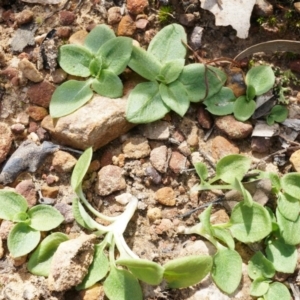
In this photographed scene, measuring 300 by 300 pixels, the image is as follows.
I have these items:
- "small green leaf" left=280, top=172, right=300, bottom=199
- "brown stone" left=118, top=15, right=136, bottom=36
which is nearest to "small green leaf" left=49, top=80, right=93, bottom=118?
"brown stone" left=118, top=15, right=136, bottom=36

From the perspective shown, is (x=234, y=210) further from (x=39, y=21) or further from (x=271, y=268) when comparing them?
(x=39, y=21)

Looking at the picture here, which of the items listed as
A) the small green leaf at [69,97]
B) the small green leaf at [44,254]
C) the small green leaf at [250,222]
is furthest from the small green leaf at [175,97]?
the small green leaf at [44,254]

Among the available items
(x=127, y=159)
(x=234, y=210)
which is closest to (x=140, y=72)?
(x=127, y=159)

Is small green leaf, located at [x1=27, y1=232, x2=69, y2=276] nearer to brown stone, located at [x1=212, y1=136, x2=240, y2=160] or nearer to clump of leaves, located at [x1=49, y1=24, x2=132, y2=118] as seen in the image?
clump of leaves, located at [x1=49, y1=24, x2=132, y2=118]

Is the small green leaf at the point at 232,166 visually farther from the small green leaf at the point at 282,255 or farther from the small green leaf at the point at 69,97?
the small green leaf at the point at 69,97

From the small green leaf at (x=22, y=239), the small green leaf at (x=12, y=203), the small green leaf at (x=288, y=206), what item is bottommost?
the small green leaf at (x=22, y=239)

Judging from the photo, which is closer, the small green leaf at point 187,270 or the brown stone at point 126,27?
the small green leaf at point 187,270
